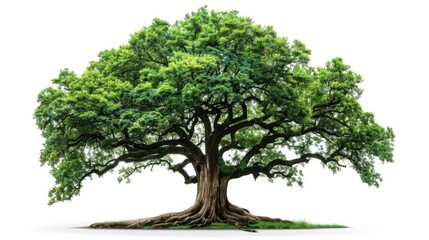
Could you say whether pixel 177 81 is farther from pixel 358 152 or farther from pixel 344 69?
pixel 358 152

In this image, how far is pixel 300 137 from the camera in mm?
29078

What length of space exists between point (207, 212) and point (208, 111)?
419 cm

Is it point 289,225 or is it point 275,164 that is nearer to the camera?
point 289,225

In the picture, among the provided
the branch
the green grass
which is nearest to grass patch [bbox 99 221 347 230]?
the green grass

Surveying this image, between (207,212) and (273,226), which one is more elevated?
(207,212)

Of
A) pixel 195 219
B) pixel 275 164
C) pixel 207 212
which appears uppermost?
pixel 275 164

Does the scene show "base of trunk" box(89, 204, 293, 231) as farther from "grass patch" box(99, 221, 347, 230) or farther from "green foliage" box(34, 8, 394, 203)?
"green foliage" box(34, 8, 394, 203)

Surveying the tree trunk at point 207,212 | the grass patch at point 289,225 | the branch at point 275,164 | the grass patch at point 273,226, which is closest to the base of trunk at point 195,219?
the tree trunk at point 207,212

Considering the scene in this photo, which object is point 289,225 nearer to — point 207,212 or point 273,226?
point 273,226

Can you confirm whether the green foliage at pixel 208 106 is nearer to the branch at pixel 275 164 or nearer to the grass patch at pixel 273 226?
the branch at pixel 275 164

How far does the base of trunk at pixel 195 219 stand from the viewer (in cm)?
2619

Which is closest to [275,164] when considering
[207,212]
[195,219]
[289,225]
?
[289,225]

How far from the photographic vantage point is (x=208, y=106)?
2567cm

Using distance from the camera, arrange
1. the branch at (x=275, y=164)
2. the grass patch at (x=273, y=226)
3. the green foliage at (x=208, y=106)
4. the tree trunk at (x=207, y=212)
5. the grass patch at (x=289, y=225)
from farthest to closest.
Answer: the branch at (x=275, y=164), the grass patch at (x=289, y=225), the tree trunk at (x=207, y=212), the grass patch at (x=273, y=226), the green foliage at (x=208, y=106)
